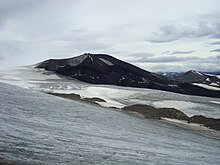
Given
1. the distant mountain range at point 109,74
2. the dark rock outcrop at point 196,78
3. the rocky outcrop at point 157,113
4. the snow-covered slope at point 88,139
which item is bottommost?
the snow-covered slope at point 88,139

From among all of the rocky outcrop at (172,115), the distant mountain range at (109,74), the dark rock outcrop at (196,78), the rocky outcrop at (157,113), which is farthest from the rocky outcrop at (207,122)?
the dark rock outcrop at (196,78)

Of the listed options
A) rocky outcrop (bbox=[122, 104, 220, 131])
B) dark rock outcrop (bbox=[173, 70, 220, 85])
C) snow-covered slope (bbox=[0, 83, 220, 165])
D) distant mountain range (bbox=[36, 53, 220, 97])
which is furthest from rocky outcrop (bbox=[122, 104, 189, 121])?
dark rock outcrop (bbox=[173, 70, 220, 85])

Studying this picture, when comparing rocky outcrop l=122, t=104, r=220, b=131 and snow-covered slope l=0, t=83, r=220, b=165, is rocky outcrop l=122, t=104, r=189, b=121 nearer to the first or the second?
rocky outcrop l=122, t=104, r=220, b=131

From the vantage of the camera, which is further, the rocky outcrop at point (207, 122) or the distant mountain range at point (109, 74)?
the distant mountain range at point (109, 74)

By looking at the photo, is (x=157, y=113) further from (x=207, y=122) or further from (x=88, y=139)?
(x=88, y=139)

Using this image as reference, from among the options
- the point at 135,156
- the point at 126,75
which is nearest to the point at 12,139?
the point at 135,156

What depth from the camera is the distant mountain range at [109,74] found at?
79.9 meters

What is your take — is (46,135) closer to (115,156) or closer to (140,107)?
(115,156)

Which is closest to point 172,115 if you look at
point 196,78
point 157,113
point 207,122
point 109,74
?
point 157,113

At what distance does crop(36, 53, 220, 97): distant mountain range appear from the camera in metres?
79.9

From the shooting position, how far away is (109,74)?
282 feet

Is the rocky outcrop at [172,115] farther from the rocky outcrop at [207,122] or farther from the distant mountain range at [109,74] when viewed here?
the distant mountain range at [109,74]

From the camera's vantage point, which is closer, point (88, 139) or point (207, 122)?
Result: point (88, 139)

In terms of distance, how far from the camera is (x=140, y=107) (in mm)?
32312
